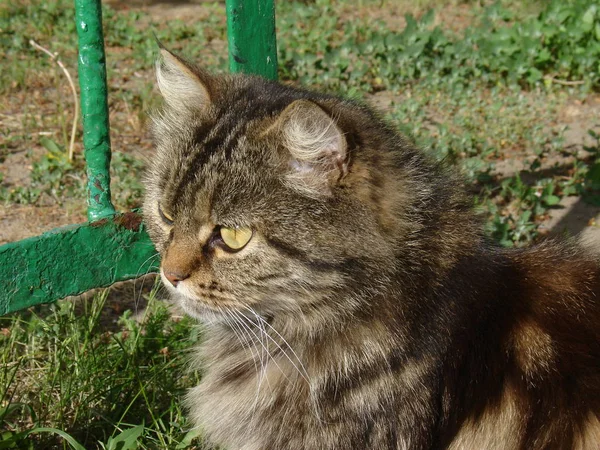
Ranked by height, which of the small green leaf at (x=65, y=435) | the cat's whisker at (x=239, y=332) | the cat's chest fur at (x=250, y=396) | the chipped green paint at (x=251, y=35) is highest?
the chipped green paint at (x=251, y=35)

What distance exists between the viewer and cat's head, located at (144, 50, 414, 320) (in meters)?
2.28

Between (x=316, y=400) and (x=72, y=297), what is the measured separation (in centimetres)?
171

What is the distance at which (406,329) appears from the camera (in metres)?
2.38

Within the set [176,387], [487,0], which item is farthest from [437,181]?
[487,0]

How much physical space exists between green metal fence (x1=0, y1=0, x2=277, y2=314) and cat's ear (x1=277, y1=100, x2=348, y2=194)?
1.14 metres

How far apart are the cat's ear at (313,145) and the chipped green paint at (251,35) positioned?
1214mm

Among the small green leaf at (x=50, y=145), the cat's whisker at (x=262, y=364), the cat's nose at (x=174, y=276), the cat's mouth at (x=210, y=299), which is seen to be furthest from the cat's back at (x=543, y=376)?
the small green leaf at (x=50, y=145)

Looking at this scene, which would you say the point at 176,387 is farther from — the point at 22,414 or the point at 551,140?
the point at 551,140

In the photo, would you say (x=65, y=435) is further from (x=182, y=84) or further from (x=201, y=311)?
(x=182, y=84)

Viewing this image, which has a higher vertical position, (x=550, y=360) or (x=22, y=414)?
(x=550, y=360)

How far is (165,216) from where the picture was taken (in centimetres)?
258

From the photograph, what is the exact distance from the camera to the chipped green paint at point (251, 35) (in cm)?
336

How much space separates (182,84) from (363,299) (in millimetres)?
1009

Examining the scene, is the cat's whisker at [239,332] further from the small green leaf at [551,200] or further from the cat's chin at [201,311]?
the small green leaf at [551,200]
